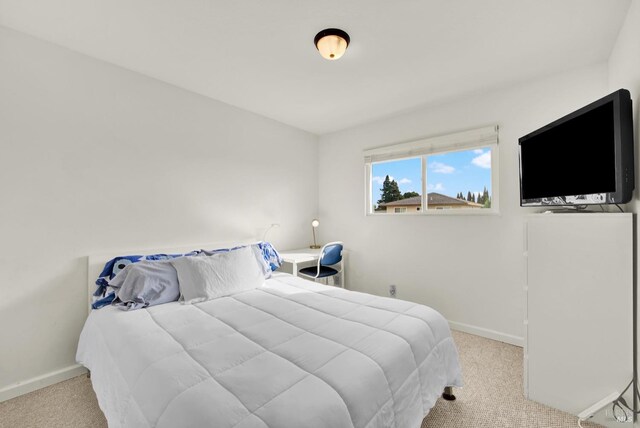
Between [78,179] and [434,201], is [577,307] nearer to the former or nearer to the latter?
[434,201]

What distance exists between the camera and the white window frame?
9.21ft

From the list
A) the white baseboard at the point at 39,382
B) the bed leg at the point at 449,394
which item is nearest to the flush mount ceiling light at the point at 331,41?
the bed leg at the point at 449,394

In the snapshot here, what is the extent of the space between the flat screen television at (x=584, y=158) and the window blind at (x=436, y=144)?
0.51 meters

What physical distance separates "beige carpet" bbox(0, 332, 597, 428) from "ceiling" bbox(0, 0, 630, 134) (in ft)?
8.14

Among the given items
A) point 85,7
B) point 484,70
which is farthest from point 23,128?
point 484,70

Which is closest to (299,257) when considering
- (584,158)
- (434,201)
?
(434,201)

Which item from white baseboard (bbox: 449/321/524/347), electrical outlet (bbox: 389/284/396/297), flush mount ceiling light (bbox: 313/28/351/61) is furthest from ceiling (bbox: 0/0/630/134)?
white baseboard (bbox: 449/321/524/347)

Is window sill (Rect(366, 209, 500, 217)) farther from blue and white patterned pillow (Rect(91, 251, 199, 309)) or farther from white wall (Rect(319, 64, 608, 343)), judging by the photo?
blue and white patterned pillow (Rect(91, 251, 199, 309))

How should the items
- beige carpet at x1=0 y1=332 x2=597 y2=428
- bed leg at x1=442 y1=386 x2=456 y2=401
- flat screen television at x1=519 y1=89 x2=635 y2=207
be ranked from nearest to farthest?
flat screen television at x1=519 y1=89 x2=635 y2=207, beige carpet at x1=0 y1=332 x2=597 y2=428, bed leg at x1=442 y1=386 x2=456 y2=401

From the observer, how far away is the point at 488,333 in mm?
2846

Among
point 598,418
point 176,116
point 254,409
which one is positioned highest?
point 176,116

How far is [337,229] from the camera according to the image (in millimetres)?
4152

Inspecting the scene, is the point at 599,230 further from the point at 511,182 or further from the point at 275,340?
the point at 275,340

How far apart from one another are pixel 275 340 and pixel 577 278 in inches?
74.0
